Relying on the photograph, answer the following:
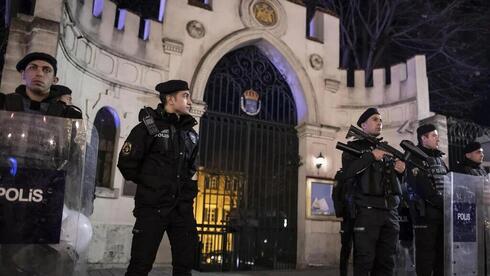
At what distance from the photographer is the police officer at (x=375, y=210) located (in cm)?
481

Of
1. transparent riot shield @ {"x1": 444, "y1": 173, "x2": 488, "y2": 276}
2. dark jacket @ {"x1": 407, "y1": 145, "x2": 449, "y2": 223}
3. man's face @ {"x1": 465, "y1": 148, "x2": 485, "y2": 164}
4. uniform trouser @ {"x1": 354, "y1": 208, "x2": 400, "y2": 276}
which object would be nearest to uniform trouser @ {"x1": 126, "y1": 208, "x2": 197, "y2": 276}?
uniform trouser @ {"x1": 354, "y1": 208, "x2": 400, "y2": 276}

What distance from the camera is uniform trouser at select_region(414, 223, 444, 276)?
5699mm

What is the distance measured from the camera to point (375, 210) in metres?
4.90

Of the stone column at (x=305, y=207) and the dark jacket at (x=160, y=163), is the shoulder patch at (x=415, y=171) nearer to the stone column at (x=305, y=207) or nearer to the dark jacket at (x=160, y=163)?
the dark jacket at (x=160, y=163)

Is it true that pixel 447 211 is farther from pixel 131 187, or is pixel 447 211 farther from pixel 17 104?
pixel 131 187

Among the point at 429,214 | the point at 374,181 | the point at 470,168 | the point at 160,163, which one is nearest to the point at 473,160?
the point at 470,168

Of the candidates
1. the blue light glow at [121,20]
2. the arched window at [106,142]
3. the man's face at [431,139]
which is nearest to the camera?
the man's face at [431,139]

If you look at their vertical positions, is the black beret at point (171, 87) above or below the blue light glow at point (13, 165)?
above

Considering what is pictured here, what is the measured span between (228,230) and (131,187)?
2.47 m

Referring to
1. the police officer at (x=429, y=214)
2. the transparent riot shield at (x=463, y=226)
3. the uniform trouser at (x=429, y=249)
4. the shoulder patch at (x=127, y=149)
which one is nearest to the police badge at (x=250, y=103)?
the police officer at (x=429, y=214)

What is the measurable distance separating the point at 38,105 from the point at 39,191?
0.91 m

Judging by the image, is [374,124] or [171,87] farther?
[374,124]

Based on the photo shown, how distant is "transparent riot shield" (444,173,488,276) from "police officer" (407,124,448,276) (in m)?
0.33

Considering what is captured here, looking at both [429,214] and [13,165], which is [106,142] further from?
[13,165]
